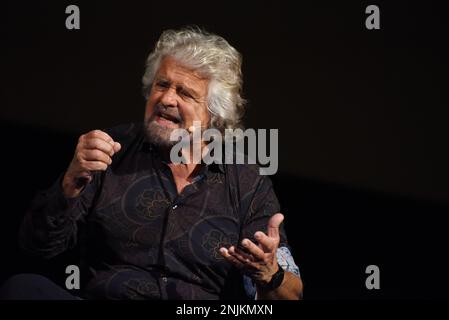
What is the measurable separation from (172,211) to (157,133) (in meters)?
0.24

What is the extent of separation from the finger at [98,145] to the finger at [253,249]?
0.41 metres

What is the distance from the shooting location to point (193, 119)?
2.14 m

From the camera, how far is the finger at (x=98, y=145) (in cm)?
173

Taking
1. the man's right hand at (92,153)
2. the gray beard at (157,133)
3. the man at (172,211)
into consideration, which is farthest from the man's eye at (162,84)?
the man's right hand at (92,153)

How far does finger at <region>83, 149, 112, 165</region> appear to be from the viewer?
173 cm

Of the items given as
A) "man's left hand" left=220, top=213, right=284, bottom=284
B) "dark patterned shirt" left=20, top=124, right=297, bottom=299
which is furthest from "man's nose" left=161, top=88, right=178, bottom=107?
"man's left hand" left=220, top=213, right=284, bottom=284

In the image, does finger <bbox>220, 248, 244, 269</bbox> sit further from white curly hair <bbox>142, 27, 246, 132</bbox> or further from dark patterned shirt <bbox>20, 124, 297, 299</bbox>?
white curly hair <bbox>142, 27, 246, 132</bbox>

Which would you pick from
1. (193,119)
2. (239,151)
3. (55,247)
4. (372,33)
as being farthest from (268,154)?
(55,247)

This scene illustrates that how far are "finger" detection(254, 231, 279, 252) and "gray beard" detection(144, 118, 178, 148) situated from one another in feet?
1.58

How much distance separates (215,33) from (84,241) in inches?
32.9

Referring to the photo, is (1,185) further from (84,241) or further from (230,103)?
(230,103)
